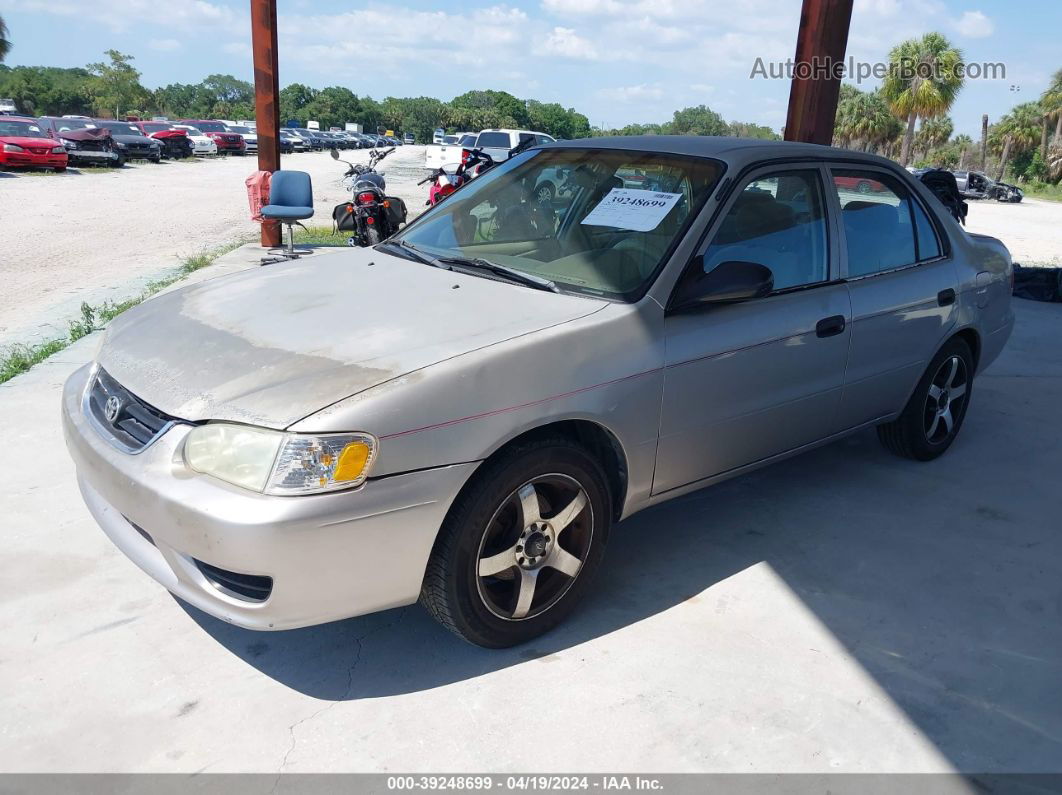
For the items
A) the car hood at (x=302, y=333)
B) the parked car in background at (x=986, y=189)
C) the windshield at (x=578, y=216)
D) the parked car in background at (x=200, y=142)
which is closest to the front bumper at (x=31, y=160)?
the parked car in background at (x=200, y=142)

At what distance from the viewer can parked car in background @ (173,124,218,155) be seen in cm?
3650

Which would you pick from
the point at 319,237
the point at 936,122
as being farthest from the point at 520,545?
the point at 936,122

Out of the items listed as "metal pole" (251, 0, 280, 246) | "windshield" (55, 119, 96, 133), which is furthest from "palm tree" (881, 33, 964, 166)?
"metal pole" (251, 0, 280, 246)

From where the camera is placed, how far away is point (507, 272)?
3404 millimetres

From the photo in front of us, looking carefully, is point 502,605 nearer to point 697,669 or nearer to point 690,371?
point 697,669

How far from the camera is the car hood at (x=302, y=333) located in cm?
252

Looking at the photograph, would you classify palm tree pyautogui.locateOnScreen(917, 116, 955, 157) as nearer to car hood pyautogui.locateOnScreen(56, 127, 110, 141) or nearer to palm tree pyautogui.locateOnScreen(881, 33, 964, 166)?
palm tree pyautogui.locateOnScreen(881, 33, 964, 166)

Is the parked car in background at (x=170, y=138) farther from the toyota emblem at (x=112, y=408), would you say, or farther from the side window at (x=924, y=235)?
the toyota emblem at (x=112, y=408)

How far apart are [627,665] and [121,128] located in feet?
107

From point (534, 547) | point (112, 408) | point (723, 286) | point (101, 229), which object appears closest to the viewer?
point (112, 408)

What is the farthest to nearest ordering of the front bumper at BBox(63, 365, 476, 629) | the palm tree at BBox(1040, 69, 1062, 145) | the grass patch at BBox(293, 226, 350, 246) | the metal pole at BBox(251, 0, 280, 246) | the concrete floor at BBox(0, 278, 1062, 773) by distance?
the palm tree at BBox(1040, 69, 1062, 145), the grass patch at BBox(293, 226, 350, 246), the metal pole at BBox(251, 0, 280, 246), the concrete floor at BBox(0, 278, 1062, 773), the front bumper at BBox(63, 365, 476, 629)

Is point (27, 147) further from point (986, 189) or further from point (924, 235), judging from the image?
point (986, 189)

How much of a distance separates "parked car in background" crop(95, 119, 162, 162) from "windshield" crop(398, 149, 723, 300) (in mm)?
28634

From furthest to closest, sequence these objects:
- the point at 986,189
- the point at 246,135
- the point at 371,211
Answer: the point at 246,135
the point at 986,189
the point at 371,211
